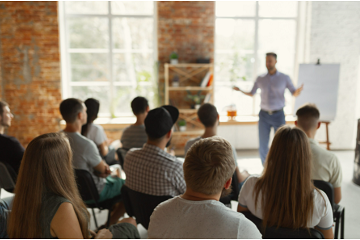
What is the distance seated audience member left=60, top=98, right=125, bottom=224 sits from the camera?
2516mm

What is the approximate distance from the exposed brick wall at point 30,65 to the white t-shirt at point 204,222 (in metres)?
5.13

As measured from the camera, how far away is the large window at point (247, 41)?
246 inches

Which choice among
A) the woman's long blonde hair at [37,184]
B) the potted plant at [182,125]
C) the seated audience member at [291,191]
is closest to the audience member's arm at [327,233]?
the seated audience member at [291,191]

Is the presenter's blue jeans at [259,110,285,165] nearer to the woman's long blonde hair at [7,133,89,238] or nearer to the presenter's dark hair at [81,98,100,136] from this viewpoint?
the presenter's dark hair at [81,98,100,136]

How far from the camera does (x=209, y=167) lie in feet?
3.68

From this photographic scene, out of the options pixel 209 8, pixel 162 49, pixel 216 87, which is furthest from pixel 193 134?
pixel 209 8

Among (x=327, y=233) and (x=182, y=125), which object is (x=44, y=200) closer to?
(x=327, y=233)

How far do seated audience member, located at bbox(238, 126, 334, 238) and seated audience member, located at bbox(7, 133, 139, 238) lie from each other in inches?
37.8

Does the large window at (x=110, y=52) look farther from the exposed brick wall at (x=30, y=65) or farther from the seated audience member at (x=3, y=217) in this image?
the seated audience member at (x=3, y=217)

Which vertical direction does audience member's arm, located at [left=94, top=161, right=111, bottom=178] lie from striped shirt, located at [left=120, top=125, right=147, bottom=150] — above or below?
below

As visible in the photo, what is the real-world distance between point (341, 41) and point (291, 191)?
5.43 metres

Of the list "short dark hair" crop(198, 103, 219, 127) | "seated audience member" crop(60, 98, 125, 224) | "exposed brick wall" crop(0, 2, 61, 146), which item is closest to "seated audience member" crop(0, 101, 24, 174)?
"seated audience member" crop(60, 98, 125, 224)

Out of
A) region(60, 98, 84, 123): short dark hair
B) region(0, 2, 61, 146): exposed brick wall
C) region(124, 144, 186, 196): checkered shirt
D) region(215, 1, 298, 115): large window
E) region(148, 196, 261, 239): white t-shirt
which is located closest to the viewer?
region(148, 196, 261, 239): white t-shirt

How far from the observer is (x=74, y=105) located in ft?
8.71
